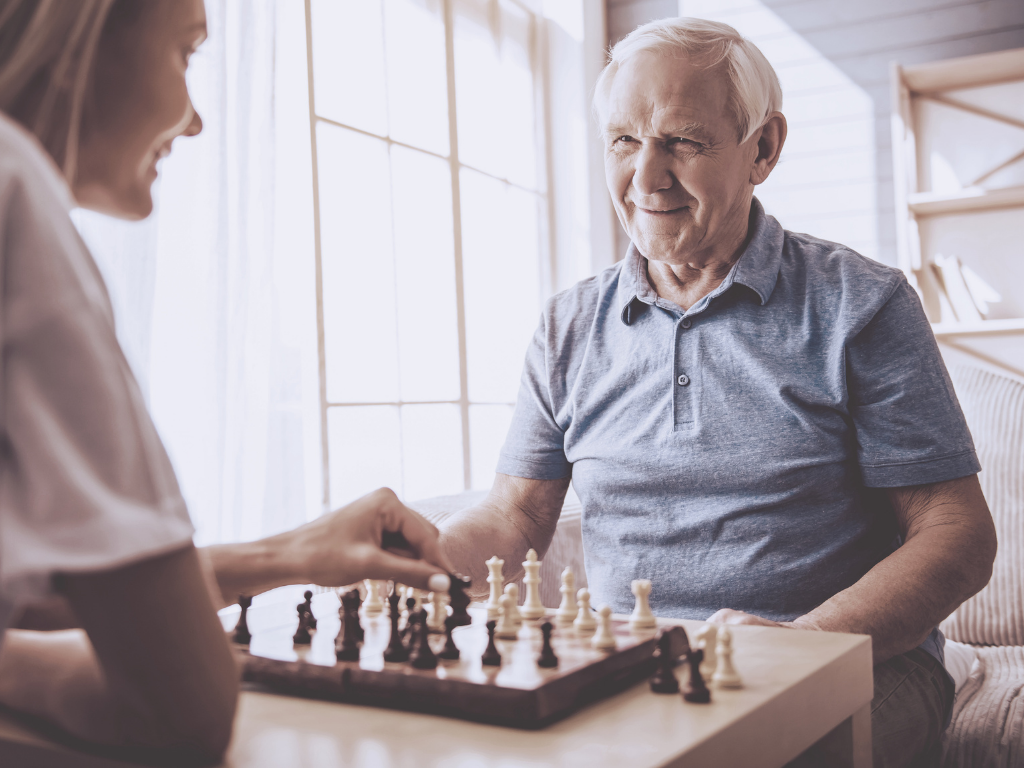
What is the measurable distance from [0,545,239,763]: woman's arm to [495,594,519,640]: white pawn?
0.37m

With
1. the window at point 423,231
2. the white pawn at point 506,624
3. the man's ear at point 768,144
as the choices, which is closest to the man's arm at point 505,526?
the white pawn at point 506,624

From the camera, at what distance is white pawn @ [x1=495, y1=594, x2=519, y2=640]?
3.10 ft

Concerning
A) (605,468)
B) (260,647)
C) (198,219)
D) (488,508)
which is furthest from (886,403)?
(198,219)

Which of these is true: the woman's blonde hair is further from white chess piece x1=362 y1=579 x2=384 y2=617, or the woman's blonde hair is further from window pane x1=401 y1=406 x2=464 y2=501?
window pane x1=401 y1=406 x2=464 y2=501

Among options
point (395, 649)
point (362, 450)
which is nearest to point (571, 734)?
point (395, 649)

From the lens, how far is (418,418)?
3082mm

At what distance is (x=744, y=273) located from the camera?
5.20 feet

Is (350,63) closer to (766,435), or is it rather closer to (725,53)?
(725,53)

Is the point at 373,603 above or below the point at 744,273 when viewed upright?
below

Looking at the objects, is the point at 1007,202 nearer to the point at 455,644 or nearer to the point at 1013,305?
the point at 1013,305

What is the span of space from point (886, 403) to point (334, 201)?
5.88 feet

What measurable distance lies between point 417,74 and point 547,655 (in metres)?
2.75

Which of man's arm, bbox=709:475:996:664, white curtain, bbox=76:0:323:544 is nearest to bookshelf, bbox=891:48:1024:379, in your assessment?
man's arm, bbox=709:475:996:664

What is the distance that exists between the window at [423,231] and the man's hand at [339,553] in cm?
164
